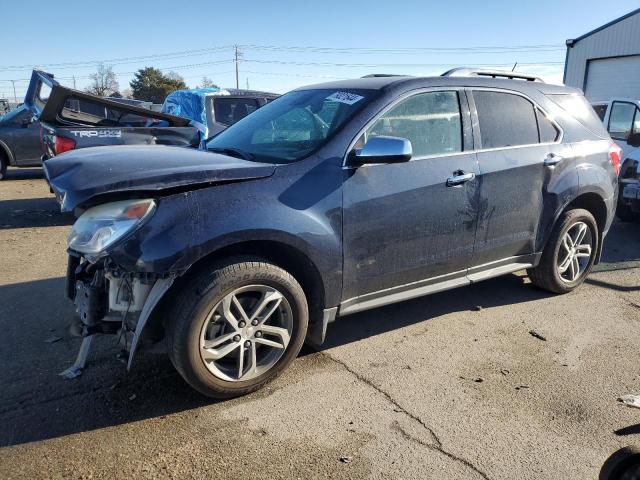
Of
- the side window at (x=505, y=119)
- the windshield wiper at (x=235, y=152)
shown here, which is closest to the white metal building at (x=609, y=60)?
the side window at (x=505, y=119)

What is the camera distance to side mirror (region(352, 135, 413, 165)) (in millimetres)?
3242

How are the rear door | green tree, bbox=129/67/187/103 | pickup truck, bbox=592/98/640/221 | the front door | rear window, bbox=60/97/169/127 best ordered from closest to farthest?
the front door < the rear door < pickup truck, bbox=592/98/640/221 < rear window, bbox=60/97/169/127 < green tree, bbox=129/67/187/103

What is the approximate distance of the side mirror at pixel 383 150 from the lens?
128 inches

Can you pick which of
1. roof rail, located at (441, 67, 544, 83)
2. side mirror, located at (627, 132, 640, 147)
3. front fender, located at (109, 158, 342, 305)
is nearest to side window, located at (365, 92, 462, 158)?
roof rail, located at (441, 67, 544, 83)

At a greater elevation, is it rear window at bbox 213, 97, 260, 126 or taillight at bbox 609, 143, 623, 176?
rear window at bbox 213, 97, 260, 126

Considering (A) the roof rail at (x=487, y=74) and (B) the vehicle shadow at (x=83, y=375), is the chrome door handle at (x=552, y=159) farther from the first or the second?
(B) the vehicle shadow at (x=83, y=375)

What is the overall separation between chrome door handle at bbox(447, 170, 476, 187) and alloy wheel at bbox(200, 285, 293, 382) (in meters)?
1.51

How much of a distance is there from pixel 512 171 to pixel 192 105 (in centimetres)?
621

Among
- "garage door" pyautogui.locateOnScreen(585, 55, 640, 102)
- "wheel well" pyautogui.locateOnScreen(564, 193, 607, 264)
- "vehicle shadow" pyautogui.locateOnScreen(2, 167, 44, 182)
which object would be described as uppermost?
"garage door" pyautogui.locateOnScreen(585, 55, 640, 102)

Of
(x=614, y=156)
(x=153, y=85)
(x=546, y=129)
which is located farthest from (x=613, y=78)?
(x=153, y=85)

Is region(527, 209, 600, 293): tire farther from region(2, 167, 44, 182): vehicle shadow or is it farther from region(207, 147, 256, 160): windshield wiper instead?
region(2, 167, 44, 182): vehicle shadow

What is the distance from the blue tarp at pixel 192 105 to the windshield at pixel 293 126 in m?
4.24

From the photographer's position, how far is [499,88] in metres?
4.25

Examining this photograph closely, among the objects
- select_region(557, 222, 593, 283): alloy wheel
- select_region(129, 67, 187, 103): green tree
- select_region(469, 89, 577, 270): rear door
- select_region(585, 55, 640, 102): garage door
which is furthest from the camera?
select_region(129, 67, 187, 103): green tree
